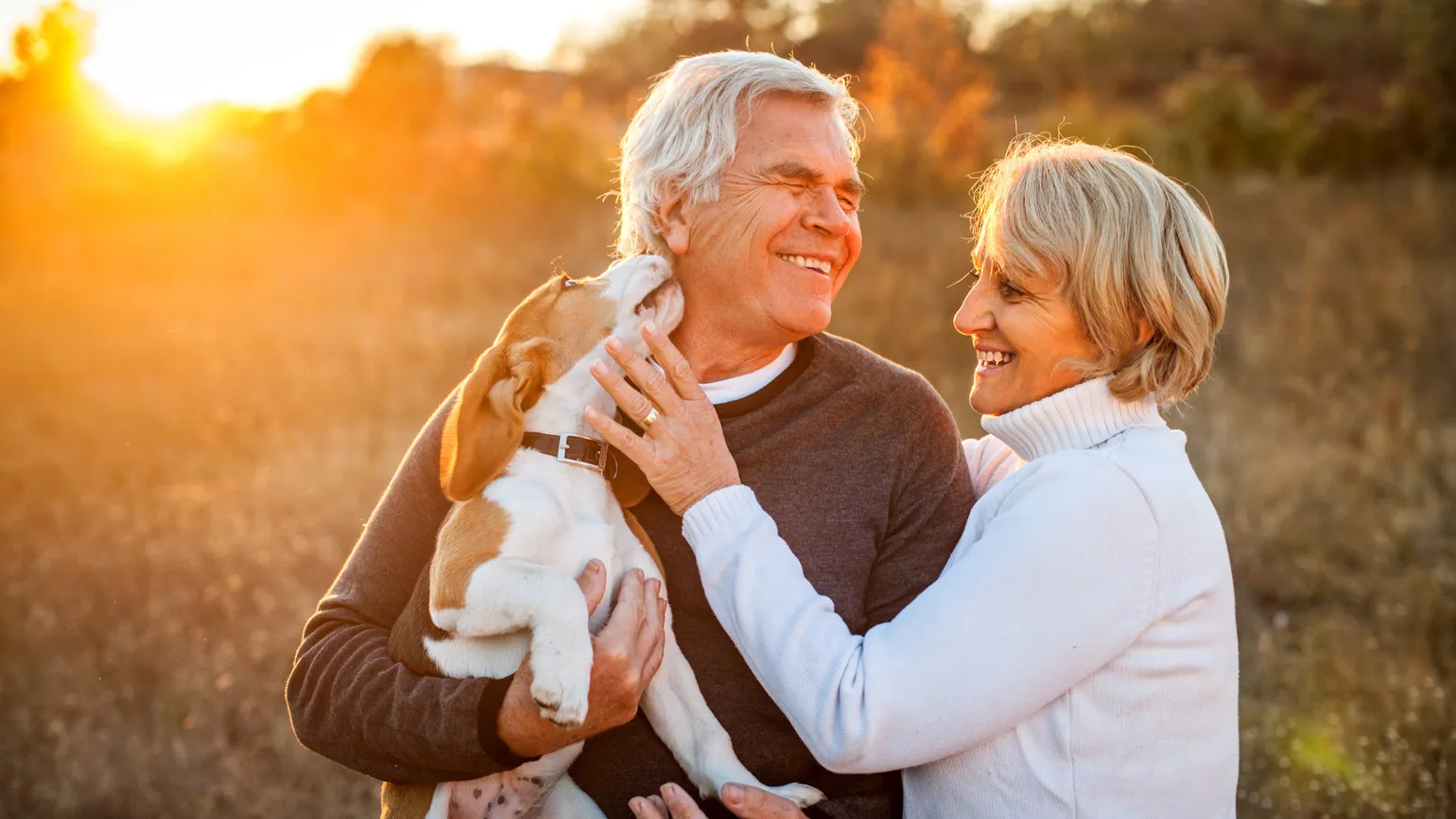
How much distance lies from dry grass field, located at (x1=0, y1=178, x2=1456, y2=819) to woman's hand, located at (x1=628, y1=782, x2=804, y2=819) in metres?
2.27

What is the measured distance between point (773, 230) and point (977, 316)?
0.70 m

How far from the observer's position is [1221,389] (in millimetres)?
8844

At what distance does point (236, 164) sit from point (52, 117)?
8.75ft

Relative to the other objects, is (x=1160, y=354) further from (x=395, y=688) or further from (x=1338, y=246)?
(x=1338, y=246)

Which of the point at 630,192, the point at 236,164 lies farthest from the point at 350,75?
the point at 630,192

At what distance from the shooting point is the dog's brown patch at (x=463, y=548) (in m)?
2.65

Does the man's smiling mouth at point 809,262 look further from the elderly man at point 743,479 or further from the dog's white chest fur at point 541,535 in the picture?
the dog's white chest fur at point 541,535

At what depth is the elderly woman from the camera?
2174 millimetres

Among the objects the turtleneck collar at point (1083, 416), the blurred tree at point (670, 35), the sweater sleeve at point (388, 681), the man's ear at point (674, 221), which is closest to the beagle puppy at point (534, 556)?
the sweater sleeve at point (388, 681)

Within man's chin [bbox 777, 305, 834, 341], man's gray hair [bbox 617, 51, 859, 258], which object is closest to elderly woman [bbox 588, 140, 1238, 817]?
man's chin [bbox 777, 305, 834, 341]

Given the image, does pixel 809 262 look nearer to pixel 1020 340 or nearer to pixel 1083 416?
pixel 1020 340

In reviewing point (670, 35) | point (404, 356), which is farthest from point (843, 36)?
point (404, 356)

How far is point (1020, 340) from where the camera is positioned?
255 cm

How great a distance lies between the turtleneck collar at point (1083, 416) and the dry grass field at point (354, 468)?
2622 millimetres
